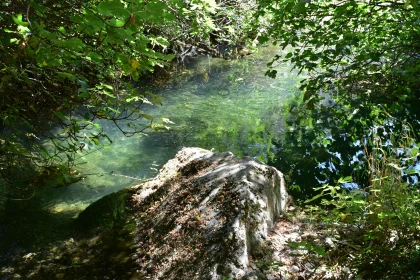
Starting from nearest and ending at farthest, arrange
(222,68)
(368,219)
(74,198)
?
(368,219), (74,198), (222,68)

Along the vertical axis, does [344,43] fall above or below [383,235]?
above

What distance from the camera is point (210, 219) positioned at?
4168mm

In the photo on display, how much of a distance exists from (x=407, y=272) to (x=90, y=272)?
11.4ft

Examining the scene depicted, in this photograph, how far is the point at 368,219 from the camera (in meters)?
3.64

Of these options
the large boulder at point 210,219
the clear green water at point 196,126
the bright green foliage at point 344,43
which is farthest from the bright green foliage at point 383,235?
the clear green water at point 196,126

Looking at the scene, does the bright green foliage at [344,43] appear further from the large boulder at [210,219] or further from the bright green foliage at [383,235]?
the large boulder at [210,219]

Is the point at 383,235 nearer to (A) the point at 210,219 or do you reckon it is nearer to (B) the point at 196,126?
(A) the point at 210,219

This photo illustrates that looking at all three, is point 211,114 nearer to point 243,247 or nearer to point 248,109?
point 248,109

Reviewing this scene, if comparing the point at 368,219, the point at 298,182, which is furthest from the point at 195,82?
the point at 368,219

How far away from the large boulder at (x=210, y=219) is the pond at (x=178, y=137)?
1.07 m

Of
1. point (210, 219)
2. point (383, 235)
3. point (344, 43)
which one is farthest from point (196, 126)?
point (383, 235)

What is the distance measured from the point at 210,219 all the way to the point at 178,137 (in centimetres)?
642

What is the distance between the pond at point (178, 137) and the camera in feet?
19.9

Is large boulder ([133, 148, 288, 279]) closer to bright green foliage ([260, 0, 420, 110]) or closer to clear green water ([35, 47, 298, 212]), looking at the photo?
bright green foliage ([260, 0, 420, 110])
